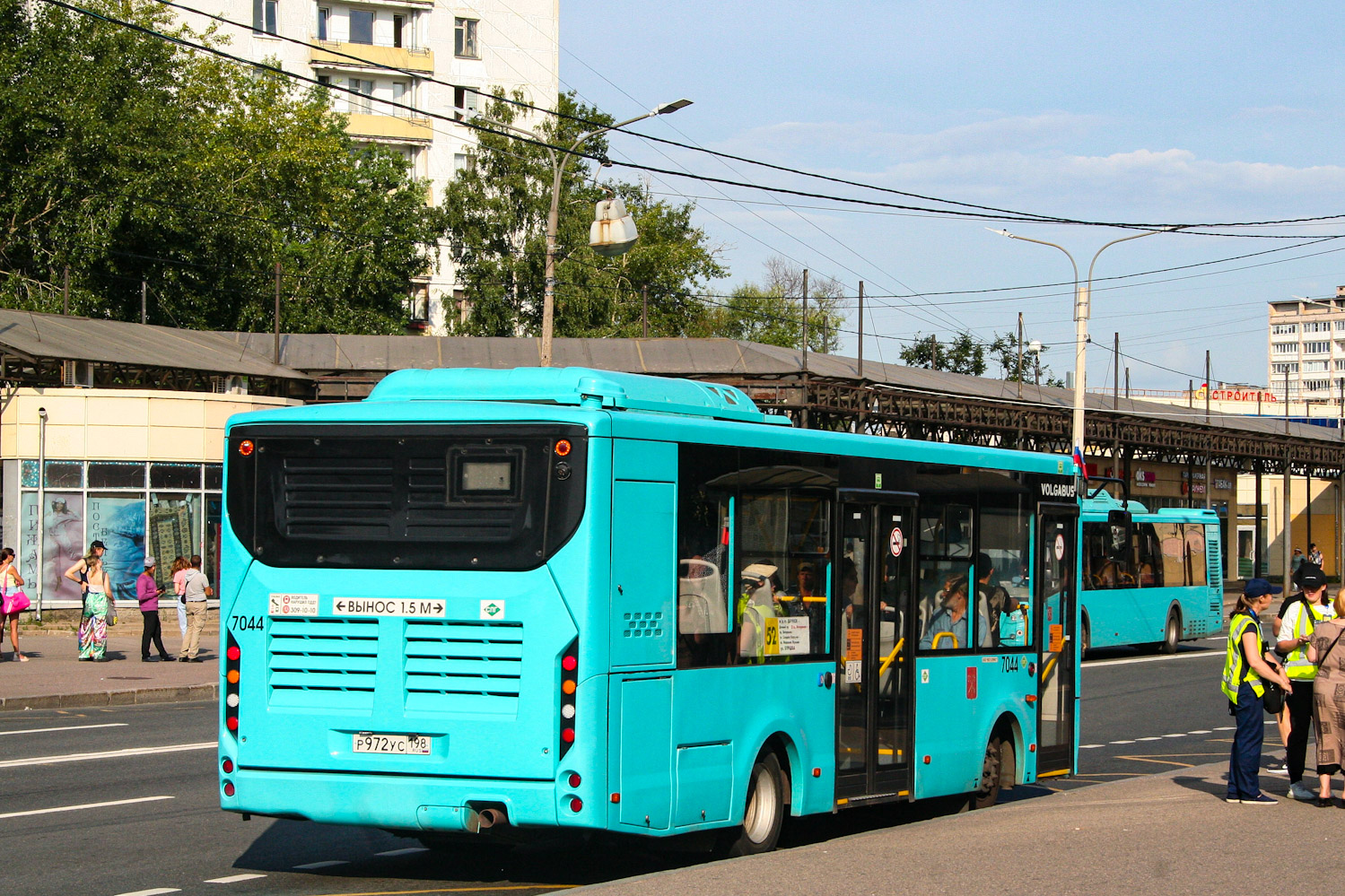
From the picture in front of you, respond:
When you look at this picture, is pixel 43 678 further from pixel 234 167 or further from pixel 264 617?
pixel 234 167

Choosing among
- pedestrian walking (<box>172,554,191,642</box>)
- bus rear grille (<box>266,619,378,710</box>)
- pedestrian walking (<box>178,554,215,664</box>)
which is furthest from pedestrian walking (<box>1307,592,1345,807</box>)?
pedestrian walking (<box>172,554,191,642</box>)

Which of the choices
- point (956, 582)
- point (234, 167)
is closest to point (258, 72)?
point (234, 167)

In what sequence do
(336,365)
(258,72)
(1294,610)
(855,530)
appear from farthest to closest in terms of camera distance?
(258,72) < (336,365) < (1294,610) < (855,530)

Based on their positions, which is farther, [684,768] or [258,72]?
[258,72]

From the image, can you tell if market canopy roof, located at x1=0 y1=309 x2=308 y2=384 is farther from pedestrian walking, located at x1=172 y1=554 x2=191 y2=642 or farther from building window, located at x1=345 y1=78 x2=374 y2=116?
building window, located at x1=345 y1=78 x2=374 y2=116

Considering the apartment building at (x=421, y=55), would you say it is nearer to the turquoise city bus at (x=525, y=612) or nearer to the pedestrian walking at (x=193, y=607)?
the pedestrian walking at (x=193, y=607)

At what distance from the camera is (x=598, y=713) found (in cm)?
758

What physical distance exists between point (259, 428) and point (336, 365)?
3149 centimetres

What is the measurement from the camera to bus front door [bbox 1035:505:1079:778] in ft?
40.7

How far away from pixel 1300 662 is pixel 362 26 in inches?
2847

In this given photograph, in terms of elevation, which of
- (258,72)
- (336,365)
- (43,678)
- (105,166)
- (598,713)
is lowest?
(43,678)

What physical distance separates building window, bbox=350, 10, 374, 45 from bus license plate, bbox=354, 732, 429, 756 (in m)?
73.8

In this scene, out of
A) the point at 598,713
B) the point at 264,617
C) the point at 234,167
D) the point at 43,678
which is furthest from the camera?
the point at 234,167

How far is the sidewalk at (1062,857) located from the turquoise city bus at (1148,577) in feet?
62.0
